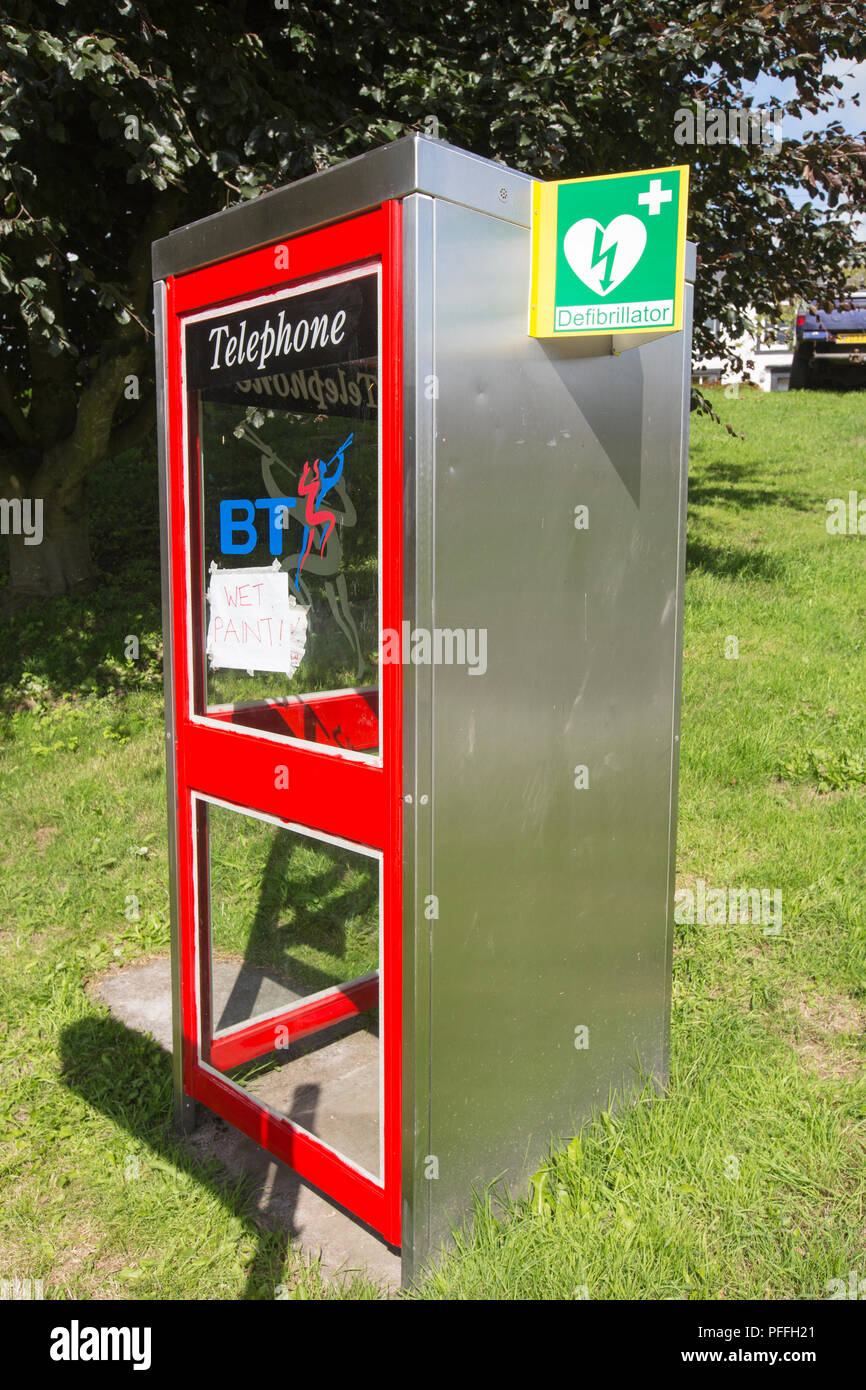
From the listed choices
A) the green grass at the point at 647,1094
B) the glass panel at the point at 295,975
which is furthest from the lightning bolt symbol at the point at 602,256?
the green grass at the point at 647,1094

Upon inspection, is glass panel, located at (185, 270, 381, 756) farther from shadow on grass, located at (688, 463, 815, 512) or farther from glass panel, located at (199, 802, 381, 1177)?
shadow on grass, located at (688, 463, 815, 512)

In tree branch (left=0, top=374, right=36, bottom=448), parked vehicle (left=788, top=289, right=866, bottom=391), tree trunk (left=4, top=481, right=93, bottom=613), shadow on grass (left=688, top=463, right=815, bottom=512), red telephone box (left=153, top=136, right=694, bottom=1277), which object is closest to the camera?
red telephone box (left=153, top=136, right=694, bottom=1277)

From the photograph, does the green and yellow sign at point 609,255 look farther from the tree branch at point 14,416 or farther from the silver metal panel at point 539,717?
the tree branch at point 14,416

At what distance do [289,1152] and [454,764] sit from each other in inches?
46.1

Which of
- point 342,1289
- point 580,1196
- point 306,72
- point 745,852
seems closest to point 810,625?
point 745,852

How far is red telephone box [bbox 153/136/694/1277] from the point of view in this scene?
2117 mm

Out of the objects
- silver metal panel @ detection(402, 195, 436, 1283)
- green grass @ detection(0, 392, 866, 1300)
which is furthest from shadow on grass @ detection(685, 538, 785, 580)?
silver metal panel @ detection(402, 195, 436, 1283)

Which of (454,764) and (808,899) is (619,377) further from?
(808,899)

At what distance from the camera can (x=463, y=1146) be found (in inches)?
91.4

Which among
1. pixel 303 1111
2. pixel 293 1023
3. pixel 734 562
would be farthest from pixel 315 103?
pixel 303 1111

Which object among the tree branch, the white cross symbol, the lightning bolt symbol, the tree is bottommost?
the lightning bolt symbol

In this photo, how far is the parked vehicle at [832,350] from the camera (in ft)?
45.5

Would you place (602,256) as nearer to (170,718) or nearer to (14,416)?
(170,718)

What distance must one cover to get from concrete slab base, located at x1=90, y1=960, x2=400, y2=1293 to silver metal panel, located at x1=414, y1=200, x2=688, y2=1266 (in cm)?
37
